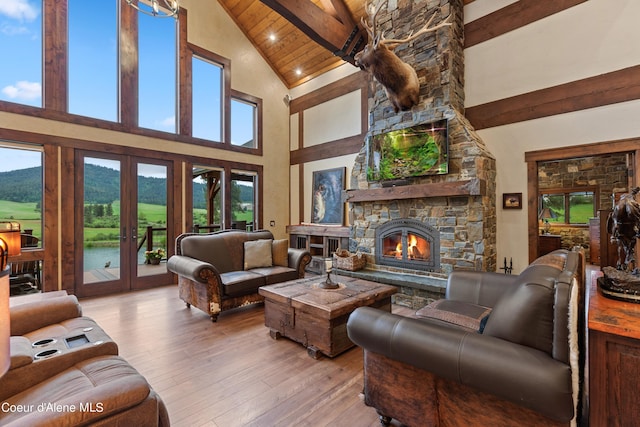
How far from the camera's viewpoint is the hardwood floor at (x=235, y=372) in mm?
1890

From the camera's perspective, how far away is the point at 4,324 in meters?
0.68

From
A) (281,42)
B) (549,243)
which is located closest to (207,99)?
(281,42)

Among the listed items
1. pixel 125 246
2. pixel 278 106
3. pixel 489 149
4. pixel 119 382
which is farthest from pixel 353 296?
pixel 278 106

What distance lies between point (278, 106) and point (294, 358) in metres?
6.22

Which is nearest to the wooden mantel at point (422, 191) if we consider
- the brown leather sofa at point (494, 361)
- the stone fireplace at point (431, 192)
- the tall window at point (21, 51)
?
the stone fireplace at point (431, 192)

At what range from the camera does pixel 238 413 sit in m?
1.90

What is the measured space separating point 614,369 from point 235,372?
2.34 m

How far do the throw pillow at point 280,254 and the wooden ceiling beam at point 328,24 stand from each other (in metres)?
3.36

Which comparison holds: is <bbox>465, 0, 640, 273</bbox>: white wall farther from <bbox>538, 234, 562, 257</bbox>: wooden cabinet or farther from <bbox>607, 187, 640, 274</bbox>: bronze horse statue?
<bbox>538, 234, 562, 257</bbox>: wooden cabinet

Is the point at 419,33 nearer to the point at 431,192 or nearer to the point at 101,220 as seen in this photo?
the point at 431,192

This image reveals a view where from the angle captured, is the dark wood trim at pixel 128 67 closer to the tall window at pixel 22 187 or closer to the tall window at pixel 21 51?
the tall window at pixel 21 51

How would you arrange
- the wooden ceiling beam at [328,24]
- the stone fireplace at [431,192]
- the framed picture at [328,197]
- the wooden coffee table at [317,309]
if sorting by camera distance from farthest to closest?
the framed picture at [328,197] → the wooden ceiling beam at [328,24] → the stone fireplace at [431,192] → the wooden coffee table at [317,309]

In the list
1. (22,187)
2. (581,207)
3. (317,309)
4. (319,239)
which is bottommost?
(317,309)

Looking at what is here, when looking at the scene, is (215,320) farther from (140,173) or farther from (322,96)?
(322,96)
